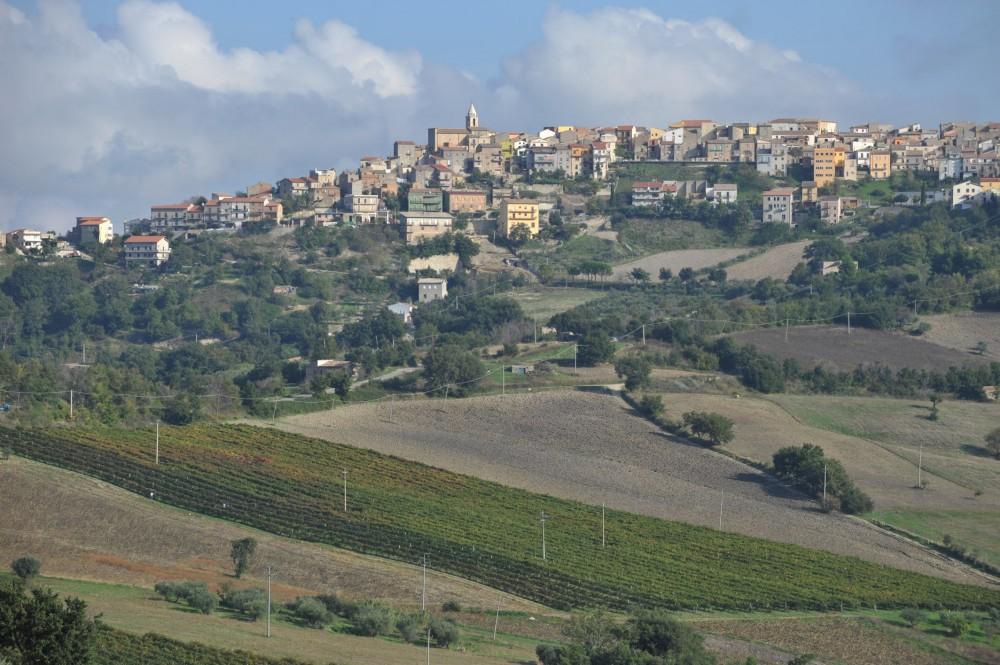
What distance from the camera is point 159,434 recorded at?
57094 millimetres

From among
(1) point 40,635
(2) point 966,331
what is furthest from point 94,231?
(1) point 40,635

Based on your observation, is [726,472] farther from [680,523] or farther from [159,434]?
[159,434]

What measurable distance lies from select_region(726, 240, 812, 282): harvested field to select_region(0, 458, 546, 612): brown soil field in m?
52.4

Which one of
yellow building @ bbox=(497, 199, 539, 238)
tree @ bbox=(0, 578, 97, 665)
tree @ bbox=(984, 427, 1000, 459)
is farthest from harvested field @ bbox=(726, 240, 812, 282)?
tree @ bbox=(0, 578, 97, 665)

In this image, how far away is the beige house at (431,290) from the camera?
9681 cm

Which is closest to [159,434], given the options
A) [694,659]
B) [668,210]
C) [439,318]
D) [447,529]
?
[447,529]

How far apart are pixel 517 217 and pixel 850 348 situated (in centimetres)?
3446

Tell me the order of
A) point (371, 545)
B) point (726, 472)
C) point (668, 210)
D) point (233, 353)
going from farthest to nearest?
point (668, 210)
point (233, 353)
point (726, 472)
point (371, 545)

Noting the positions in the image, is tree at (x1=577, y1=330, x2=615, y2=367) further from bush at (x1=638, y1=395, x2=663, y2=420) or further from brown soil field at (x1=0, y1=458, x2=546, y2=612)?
brown soil field at (x1=0, y1=458, x2=546, y2=612)

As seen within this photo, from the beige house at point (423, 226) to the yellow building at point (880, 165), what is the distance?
26.1 m

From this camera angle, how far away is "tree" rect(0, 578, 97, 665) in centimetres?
2656

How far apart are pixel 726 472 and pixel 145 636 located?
27300 millimetres

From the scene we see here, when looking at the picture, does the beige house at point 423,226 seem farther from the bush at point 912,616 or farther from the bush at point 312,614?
the bush at point 312,614

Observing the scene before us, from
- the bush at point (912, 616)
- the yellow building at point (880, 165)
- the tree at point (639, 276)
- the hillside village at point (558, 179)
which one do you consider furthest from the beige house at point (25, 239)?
the bush at point (912, 616)
